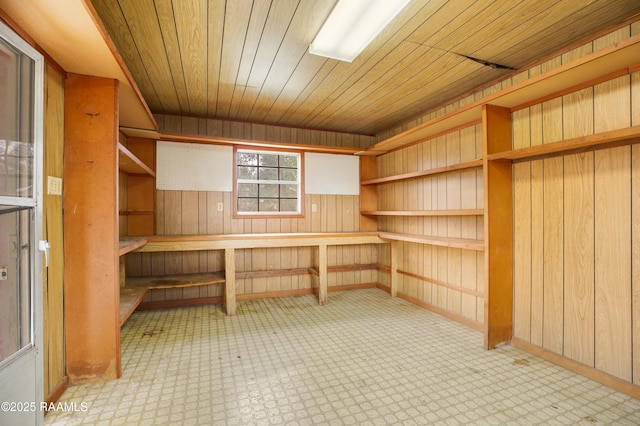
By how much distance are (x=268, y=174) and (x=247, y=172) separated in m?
0.30

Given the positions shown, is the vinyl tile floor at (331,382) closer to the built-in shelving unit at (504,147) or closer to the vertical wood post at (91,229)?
the vertical wood post at (91,229)

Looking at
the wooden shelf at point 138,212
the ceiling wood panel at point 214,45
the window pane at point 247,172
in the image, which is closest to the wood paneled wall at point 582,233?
the ceiling wood panel at point 214,45

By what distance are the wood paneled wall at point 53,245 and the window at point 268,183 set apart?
7.20 feet

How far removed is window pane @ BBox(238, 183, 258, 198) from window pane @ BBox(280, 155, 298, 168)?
511 millimetres

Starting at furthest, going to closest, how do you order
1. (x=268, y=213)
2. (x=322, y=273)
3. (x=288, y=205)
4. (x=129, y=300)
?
(x=288, y=205) → (x=268, y=213) → (x=322, y=273) → (x=129, y=300)

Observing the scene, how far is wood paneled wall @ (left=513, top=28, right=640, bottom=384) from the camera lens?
75.4 inches

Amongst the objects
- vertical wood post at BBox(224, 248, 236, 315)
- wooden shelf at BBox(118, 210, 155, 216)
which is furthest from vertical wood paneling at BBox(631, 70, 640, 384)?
wooden shelf at BBox(118, 210, 155, 216)

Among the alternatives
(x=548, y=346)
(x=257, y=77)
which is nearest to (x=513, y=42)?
(x=257, y=77)

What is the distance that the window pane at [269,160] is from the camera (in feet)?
14.1

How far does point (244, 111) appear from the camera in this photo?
3.71 meters

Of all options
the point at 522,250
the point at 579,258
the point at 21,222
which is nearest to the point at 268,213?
the point at 21,222

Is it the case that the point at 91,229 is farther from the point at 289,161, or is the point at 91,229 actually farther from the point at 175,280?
the point at 289,161

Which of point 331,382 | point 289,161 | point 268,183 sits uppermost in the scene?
point 289,161

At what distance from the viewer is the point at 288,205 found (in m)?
4.37
